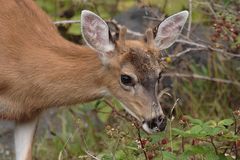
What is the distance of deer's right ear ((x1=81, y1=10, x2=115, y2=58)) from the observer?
6.45 m

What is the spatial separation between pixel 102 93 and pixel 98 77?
0.38 ft

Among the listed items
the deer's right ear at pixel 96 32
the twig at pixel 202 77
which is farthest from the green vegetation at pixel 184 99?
the deer's right ear at pixel 96 32

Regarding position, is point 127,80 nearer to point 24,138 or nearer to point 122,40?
point 122,40

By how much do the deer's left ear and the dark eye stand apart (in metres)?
0.41

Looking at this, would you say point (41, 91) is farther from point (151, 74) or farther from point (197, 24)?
point (197, 24)

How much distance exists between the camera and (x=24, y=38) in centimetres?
686

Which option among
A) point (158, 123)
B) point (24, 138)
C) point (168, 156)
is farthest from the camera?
point (24, 138)

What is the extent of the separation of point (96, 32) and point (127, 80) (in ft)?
1.29

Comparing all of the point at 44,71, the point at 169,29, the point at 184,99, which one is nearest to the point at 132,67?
the point at 169,29

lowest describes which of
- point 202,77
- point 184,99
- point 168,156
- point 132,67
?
point 184,99

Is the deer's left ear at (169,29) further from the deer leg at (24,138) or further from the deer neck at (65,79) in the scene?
the deer leg at (24,138)

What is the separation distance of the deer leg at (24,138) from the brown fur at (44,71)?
0.17 metres

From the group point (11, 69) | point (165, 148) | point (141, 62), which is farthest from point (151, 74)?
point (11, 69)

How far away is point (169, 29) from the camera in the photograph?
6797 mm
